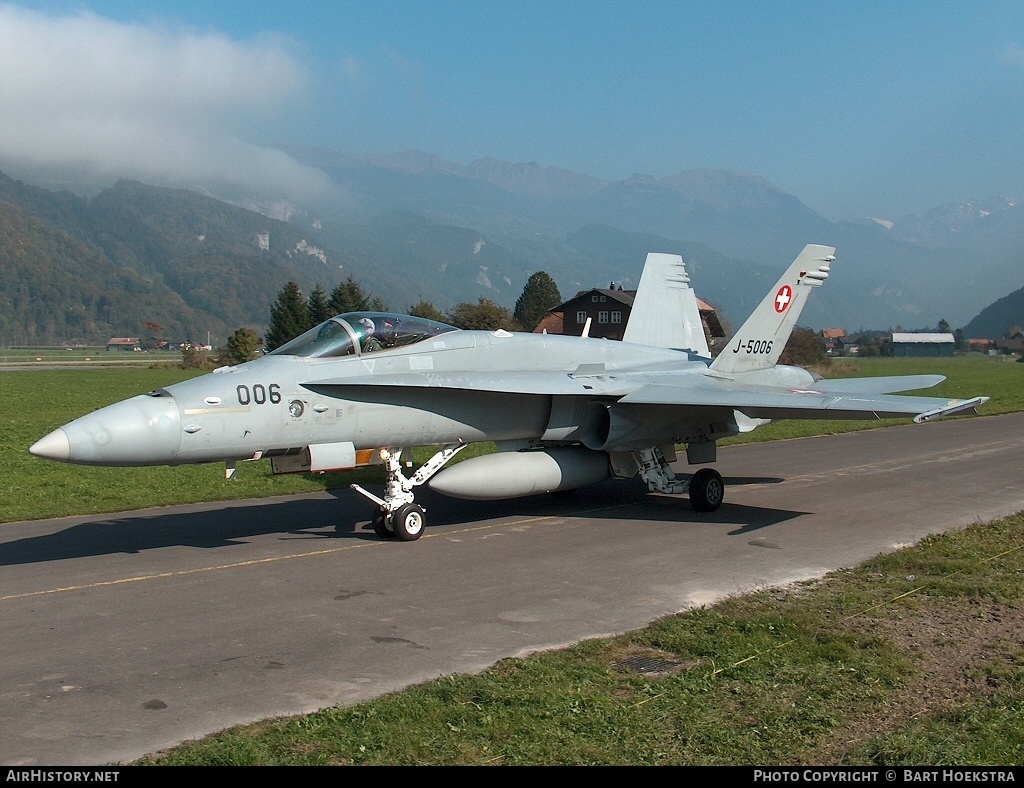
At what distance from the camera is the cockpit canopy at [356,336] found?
35.0 ft

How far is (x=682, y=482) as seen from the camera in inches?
529

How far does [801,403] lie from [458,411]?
165 inches

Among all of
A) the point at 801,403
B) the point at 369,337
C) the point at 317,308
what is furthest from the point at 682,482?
the point at 317,308

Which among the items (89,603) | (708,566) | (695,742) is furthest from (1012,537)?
(89,603)

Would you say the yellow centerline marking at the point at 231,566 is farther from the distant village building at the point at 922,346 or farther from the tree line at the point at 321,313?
the distant village building at the point at 922,346

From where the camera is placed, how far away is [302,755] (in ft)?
16.2

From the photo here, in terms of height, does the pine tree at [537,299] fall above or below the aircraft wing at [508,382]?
above

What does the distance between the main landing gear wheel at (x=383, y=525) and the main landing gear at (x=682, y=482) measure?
3921 mm

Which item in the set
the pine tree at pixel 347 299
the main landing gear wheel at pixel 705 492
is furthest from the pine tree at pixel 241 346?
the main landing gear wheel at pixel 705 492

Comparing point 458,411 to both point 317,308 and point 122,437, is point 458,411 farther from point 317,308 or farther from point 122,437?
point 317,308

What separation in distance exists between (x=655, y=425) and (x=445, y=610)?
566 cm

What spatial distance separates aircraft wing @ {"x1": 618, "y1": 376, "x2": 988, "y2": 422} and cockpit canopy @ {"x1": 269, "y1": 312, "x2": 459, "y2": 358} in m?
2.89

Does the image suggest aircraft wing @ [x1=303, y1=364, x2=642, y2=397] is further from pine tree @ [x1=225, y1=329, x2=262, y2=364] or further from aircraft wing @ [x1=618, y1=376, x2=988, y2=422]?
pine tree @ [x1=225, y1=329, x2=262, y2=364]

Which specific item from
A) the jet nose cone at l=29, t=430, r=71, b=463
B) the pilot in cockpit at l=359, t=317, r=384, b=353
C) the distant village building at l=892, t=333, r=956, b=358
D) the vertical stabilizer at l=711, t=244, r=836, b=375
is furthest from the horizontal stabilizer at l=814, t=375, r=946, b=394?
the distant village building at l=892, t=333, r=956, b=358
